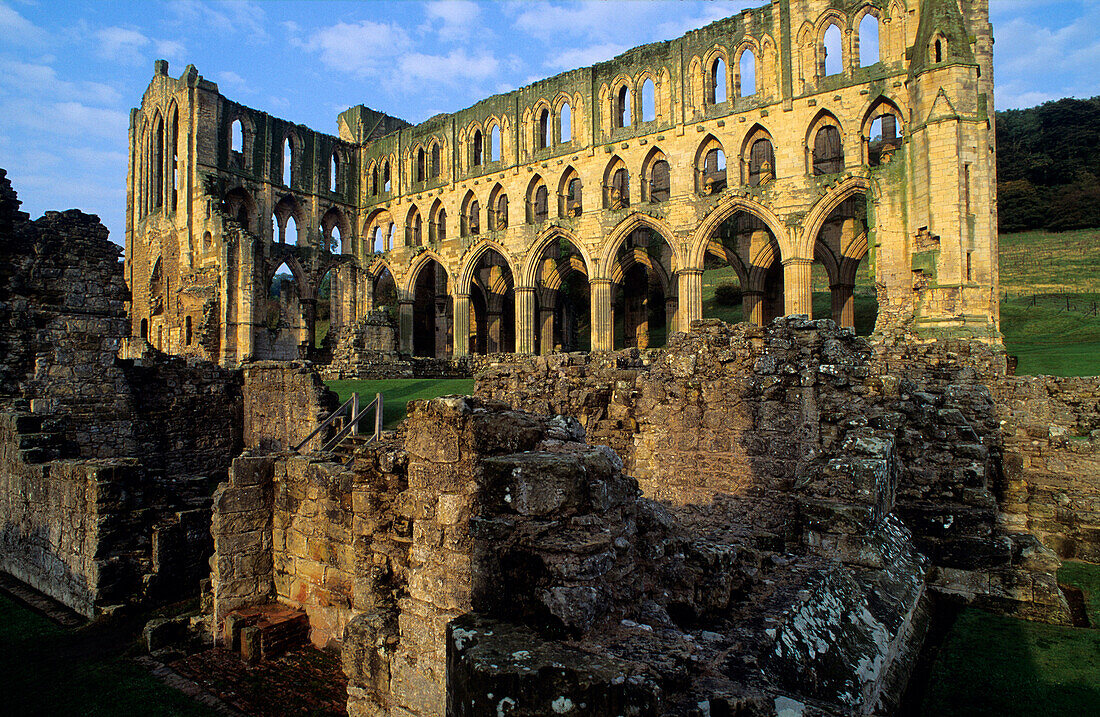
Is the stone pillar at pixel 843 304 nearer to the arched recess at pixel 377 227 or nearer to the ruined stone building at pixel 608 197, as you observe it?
the ruined stone building at pixel 608 197

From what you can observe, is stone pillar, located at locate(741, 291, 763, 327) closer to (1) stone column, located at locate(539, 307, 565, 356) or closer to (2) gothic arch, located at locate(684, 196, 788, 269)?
(2) gothic arch, located at locate(684, 196, 788, 269)

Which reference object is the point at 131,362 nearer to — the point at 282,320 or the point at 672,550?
the point at 672,550

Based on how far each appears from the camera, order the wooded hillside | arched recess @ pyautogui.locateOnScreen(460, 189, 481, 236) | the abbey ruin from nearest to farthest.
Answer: the abbey ruin
arched recess @ pyautogui.locateOnScreen(460, 189, 481, 236)
the wooded hillside

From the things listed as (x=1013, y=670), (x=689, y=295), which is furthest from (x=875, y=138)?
(x=1013, y=670)

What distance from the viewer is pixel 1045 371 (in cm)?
1603

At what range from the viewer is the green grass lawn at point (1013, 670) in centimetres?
338

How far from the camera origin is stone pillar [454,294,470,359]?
28.6 metres

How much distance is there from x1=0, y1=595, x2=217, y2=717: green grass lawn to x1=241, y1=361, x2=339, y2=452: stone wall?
640 centimetres

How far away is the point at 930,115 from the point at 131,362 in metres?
20.7

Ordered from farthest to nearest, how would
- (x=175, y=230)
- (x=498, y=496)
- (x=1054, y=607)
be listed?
(x=175, y=230), (x=1054, y=607), (x=498, y=496)

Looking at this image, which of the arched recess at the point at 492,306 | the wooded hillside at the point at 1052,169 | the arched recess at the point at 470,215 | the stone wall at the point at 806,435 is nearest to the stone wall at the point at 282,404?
the stone wall at the point at 806,435

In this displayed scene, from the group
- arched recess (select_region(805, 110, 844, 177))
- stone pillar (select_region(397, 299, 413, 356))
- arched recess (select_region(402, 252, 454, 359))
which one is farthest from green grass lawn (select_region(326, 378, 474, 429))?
arched recess (select_region(805, 110, 844, 177))

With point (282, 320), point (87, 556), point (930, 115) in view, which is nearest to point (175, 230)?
point (282, 320)

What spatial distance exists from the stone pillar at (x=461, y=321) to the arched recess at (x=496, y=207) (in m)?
3.62
